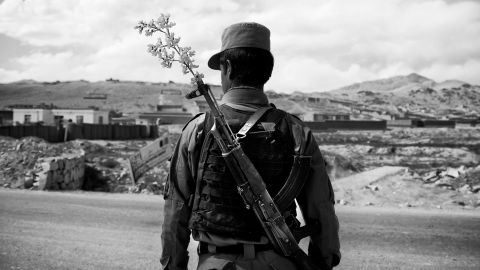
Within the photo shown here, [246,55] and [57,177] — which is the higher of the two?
[246,55]

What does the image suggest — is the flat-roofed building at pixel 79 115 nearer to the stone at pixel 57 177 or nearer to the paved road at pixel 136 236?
the stone at pixel 57 177

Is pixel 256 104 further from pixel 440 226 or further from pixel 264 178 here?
pixel 440 226

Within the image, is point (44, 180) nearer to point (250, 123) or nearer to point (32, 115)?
point (250, 123)

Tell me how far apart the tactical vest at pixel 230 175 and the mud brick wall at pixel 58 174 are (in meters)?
12.5

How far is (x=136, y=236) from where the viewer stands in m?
7.57

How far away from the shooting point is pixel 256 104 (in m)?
2.15

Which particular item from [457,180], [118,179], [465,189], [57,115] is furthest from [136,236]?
[57,115]

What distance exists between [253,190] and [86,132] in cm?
3331

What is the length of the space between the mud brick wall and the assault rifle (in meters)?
12.6

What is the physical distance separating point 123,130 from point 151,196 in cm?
2585

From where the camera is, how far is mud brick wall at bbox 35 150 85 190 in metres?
13.5

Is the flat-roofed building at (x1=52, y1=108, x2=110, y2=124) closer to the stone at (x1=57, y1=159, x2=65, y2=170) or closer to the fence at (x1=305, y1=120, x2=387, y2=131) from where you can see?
the fence at (x1=305, y1=120, x2=387, y2=131)

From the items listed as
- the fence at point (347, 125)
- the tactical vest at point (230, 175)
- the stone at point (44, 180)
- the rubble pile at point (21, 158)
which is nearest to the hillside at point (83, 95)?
the fence at point (347, 125)

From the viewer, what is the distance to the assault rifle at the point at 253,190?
199 cm
